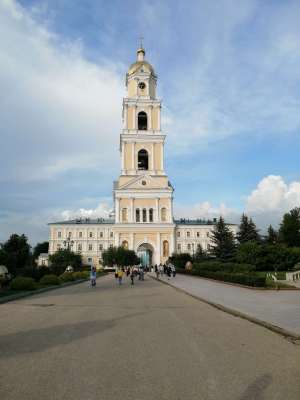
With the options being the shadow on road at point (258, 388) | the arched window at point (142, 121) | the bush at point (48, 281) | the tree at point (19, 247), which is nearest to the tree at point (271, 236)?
the arched window at point (142, 121)

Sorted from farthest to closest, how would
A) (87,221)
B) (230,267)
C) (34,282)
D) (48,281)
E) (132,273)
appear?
(87,221) < (230,267) < (132,273) < (48,281) < (34,282)

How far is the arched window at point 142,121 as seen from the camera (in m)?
74.0

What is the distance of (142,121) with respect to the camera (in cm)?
7569

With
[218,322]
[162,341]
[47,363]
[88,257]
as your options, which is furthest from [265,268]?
[88,257]

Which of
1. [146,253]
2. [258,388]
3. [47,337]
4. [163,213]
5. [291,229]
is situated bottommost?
[258,388]

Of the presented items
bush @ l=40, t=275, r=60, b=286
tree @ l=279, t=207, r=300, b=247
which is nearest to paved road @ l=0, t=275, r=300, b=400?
bush @ l=40, t=275, r=60, b=286

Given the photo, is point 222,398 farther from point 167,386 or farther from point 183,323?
point 183,323

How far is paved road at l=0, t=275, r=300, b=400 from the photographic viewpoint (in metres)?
4.56

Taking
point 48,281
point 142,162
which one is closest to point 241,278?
point 48,281

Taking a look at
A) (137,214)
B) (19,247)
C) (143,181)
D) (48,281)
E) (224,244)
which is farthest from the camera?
(137,214)

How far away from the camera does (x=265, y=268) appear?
36.0 meters

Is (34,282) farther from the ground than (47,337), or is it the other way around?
(34,282)

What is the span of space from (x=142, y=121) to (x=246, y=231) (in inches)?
1307

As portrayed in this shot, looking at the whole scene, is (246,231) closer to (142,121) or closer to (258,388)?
(142,121)
